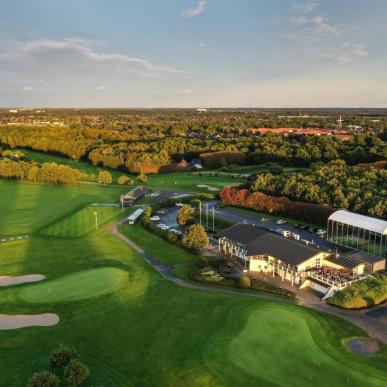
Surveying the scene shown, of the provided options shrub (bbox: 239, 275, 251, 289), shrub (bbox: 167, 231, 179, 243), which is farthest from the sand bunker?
shrub (bbox: 167, 231, 179, 243)

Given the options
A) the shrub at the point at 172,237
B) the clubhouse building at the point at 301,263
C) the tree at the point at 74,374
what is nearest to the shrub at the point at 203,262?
the clubhouse building at the point at 301,263

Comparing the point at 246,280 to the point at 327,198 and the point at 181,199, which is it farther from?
the point at 181,199

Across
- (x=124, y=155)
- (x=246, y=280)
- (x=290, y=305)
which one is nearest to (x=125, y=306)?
(x=246, y=280)

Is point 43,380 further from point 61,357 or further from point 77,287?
point 77,287

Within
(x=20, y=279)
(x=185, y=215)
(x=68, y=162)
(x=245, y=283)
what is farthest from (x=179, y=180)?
(x=245, y=283)

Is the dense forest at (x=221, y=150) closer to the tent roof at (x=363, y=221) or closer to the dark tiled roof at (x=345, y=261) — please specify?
the tent roof at (x=363, y=221)

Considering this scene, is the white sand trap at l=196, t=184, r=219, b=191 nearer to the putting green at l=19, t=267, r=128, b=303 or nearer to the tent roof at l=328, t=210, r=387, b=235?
the tent roof at l=328, t=210, r=387, b=235
